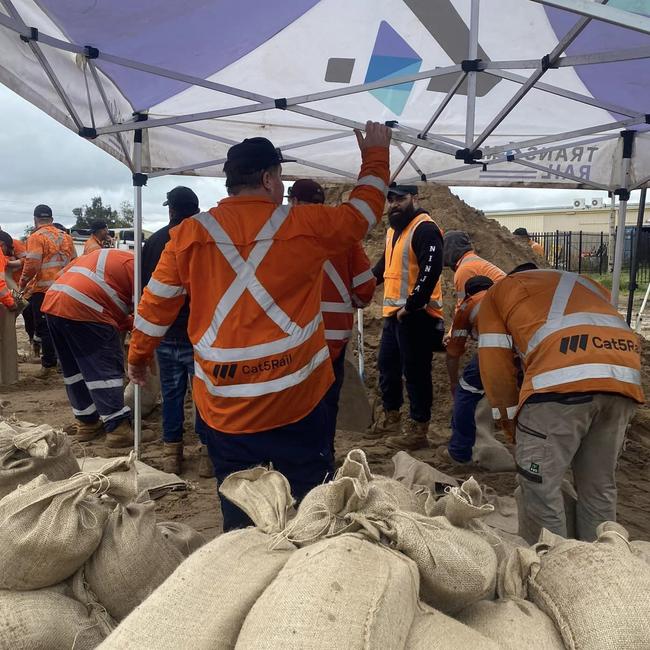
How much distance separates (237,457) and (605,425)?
1.64 metres

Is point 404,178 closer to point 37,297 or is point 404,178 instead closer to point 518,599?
point 518,599

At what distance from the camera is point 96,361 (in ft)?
16.7

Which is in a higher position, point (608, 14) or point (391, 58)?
point (391, 58)

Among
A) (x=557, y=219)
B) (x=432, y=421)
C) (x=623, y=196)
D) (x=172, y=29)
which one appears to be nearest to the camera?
(x=172, y=29)

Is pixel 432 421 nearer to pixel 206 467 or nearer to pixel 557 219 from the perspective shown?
pixel 206 467

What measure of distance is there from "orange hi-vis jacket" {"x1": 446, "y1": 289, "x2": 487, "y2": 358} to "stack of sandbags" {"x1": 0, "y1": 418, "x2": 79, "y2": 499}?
267 cm

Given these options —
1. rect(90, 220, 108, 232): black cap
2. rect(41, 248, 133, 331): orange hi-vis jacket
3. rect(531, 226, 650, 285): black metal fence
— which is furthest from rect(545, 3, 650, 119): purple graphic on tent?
rect(531, 226, 650, 285): black metal fence

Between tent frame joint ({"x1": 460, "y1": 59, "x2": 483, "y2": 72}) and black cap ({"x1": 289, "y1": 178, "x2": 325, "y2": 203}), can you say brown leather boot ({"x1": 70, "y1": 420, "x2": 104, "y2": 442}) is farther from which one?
tent frame joint ({"x1": 460, "y1": 59, "x2": 483, "y2": 72})

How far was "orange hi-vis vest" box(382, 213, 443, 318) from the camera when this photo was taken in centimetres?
509

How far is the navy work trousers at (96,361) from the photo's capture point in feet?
16.7

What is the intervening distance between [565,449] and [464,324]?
1619mm

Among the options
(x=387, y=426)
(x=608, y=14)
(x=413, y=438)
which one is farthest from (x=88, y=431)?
(x=608, y=14)

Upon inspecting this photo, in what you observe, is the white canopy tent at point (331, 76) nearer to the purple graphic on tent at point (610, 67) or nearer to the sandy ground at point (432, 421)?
the purple graphic on tent at point (610, 67)

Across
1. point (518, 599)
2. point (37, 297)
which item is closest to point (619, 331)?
point (518, 599)
